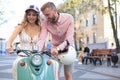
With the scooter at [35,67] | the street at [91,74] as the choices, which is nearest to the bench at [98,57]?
the street at [91,74]

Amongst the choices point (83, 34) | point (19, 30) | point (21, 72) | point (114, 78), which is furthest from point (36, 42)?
point (83, 34)

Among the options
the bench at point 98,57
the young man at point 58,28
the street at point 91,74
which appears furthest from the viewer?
the bench at point 98,57

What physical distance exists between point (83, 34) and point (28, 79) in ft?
166

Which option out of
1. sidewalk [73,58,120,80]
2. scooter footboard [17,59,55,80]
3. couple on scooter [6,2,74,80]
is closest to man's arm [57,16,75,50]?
couple on scooter [6,2,74,80]

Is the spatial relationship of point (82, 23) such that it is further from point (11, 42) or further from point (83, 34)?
point (11, 42)

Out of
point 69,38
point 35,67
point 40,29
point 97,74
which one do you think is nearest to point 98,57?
point 97,74

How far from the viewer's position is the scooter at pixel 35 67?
3.87m

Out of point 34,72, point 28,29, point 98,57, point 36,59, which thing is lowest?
point 34,72

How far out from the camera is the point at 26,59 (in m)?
3.97

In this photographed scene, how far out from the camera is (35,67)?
3.89m

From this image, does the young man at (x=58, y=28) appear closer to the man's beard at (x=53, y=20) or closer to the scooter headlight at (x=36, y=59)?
the man's beard at (x=53, y=20)

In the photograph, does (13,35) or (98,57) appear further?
(98,57)

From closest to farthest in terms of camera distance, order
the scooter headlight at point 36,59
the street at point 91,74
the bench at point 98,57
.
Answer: the scooter headlight at point 36,59
the street at point 91,74
the bench at point 98,57

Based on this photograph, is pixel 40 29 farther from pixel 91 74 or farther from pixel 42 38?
pixel 91 74
